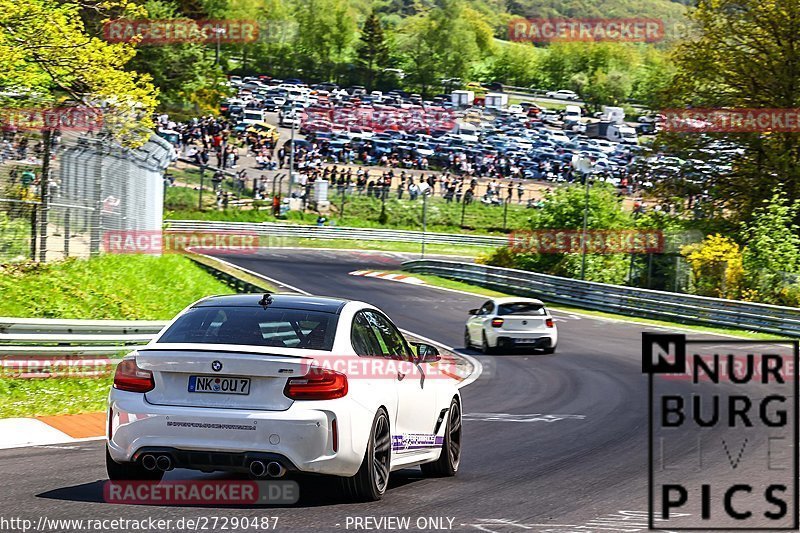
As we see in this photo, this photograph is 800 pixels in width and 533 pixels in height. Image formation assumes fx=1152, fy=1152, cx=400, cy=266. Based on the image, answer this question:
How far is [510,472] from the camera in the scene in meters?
9.90

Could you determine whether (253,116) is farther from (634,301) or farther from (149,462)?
(149,462)

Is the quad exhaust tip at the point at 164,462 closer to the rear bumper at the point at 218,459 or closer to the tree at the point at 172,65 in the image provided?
the rear bumper at the point at 218,459

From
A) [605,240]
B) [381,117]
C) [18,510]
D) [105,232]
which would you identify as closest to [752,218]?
[605,240]

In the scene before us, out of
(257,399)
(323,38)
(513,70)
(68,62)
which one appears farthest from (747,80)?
(513,70)

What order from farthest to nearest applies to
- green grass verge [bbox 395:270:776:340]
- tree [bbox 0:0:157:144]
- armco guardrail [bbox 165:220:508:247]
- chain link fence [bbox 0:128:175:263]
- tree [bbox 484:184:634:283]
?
1. armco guardrail [bbox 165:220:508:247]
2. tree [bbox 484:184:634:283]
3. green grass verge [bbox 395:270:776:340]
4. tree [bbox 0:0:157:144]
5. chain link fence [bbox 0:128:175:263]

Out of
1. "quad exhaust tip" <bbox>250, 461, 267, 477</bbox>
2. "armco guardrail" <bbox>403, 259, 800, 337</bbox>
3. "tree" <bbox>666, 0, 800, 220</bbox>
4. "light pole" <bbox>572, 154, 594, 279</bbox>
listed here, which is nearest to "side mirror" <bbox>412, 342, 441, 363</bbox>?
"quad exhaust tip" <bbox>250, 461, 267, 477</bbox>

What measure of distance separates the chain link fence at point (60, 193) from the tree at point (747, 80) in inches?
1124

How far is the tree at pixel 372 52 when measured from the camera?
13475 centimetres

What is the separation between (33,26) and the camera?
20.9 metres

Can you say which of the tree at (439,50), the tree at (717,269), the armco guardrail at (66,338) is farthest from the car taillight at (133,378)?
the tree at (439,50)

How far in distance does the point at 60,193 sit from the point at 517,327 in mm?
11705

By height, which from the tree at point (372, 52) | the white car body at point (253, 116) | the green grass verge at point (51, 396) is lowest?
the green grass verge at point (51, 396)

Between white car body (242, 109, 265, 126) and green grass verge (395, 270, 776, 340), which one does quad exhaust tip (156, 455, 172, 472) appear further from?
white car body (242, 109, 265, 126)

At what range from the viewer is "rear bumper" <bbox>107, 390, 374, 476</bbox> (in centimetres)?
717
